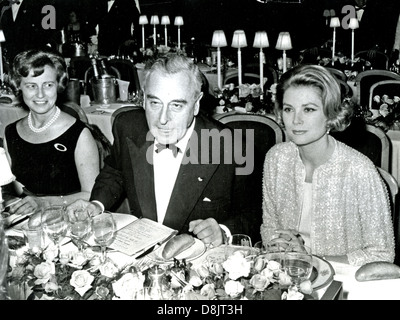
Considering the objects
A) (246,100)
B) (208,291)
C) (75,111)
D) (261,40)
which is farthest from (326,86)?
(261,40)

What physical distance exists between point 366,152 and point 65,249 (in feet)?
5.62

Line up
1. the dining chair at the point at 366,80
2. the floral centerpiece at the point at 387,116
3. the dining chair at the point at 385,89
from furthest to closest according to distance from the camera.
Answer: the dining chair at the point at 366,80, the dining chair at the point at 385,89, the floral centerpiece at the point at 387,116

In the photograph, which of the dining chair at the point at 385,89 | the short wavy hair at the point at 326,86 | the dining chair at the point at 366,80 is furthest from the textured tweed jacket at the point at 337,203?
the dining chair at the point at 366,80

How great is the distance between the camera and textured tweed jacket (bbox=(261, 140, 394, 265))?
209 cm

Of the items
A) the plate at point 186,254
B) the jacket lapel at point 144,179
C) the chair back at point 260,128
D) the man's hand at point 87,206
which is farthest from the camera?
the chair back at point 260,128

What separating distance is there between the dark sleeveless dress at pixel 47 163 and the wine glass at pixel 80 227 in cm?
107

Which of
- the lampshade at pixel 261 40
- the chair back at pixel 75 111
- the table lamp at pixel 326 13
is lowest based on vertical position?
the chair back at pixel 75 111

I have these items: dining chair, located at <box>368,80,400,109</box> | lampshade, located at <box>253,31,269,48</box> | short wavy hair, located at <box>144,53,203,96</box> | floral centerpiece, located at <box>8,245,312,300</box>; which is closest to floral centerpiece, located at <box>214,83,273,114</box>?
lampshade, located at <box>253,31,269,48</box>

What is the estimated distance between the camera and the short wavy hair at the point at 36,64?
2770 millimetres

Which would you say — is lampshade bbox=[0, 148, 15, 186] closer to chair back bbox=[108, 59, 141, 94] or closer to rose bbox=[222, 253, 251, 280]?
rose bbox=[222, 253, 251, 280]

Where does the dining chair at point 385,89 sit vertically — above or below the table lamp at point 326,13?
below

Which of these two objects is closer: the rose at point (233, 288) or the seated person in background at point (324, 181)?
the rose at point (233, 288)

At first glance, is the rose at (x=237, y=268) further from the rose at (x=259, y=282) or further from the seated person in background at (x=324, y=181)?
the seated person in background at (x=324, y=181)

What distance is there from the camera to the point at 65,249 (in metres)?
1.85
